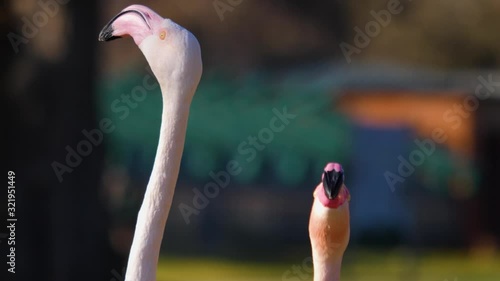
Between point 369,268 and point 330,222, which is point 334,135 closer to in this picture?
point 369,268

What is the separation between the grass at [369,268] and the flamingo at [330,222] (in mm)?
9672

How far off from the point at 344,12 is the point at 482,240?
423cm

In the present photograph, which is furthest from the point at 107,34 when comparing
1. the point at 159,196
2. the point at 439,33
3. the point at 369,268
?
the point at 439,33

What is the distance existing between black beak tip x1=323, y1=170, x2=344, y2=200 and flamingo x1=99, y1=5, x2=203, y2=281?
52 cm

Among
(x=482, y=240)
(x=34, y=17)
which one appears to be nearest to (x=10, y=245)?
(x=34, y=17)

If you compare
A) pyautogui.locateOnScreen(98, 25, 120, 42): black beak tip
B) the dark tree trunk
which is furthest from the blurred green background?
pyautogui.locateOnScreen(98, 25, 120, 42): black beak tip

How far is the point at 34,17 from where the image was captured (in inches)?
335

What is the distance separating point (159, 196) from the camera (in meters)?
3.31

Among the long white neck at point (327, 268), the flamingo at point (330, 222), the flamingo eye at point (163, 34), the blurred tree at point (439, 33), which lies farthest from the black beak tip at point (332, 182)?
the blurred tree at point (439, 33)

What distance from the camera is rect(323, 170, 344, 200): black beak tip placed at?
3.56 meters

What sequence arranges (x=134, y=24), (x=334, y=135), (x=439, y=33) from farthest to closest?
1. (x=334, y=135)
2. (x=439, y=33)
3. (x=134, y=24)

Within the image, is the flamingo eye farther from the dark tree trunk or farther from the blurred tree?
the blurred tree

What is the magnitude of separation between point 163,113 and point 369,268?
12.6 m

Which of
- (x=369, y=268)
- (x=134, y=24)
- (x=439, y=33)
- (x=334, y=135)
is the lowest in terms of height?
(x=134, y=24)
